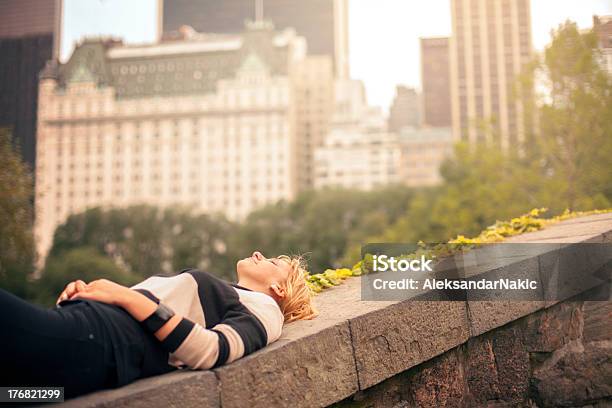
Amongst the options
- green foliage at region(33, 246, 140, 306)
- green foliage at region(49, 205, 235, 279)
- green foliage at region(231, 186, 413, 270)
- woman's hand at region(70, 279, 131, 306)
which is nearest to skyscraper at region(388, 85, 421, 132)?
green foliage at region(49, 205, 235, 279)

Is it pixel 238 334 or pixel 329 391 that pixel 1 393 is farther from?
pixel 329 391

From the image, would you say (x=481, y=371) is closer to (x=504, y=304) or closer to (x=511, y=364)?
(x=511, y=364)

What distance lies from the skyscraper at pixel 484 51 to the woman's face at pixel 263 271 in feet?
370

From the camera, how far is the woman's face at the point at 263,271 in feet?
9.78

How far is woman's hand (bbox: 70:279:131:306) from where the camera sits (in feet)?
7.30

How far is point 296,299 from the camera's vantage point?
9.85 ft

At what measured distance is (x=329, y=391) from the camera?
253 cm

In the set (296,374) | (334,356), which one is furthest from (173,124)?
(296,374)

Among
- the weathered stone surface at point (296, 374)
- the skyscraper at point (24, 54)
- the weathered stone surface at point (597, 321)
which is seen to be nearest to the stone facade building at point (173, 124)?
the skyscraper at point (24, 54)

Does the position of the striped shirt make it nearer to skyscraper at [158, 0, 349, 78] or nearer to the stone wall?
the stone wall

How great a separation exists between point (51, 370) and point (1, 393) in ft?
0.60

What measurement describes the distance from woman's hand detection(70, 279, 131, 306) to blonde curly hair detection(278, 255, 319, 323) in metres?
0.92

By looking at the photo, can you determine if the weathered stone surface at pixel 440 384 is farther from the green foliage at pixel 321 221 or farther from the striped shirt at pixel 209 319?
the green foliage at pixel 321 221

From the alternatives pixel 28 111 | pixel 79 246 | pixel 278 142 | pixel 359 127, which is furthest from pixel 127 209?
pixel 359 127
